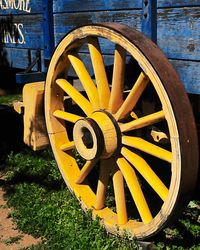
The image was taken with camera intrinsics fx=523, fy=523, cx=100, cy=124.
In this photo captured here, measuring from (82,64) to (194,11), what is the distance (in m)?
0.90

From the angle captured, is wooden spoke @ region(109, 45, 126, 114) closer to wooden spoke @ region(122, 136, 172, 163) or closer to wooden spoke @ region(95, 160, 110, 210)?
wooden spoke @ region(122, 136, 172, 163)

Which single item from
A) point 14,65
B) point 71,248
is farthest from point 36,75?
point 71,248

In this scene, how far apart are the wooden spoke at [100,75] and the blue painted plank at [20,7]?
3.65ft

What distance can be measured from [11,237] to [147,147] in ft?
4.24

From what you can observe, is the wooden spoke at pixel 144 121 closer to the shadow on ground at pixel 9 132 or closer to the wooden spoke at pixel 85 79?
the wooden spoke at pixel 85 79

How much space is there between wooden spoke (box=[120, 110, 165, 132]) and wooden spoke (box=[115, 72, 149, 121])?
2.7 inches

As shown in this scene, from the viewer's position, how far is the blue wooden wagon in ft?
8.57

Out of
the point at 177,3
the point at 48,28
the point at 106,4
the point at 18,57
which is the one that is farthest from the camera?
the point at 18,57

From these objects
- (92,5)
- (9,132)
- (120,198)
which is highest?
(92,5)

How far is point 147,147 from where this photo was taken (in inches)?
114

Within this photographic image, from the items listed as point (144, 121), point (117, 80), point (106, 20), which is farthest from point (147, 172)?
point (106, 20)

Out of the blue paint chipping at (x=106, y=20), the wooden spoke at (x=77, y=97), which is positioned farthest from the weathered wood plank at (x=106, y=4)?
the wooden spoke at (x=77, y=97)

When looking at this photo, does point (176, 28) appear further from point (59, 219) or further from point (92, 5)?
point (59, 219)

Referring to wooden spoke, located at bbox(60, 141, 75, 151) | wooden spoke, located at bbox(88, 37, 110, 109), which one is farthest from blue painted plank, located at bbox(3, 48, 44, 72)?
wooden spoke, located at bbox(88, 37, 110, 109)
